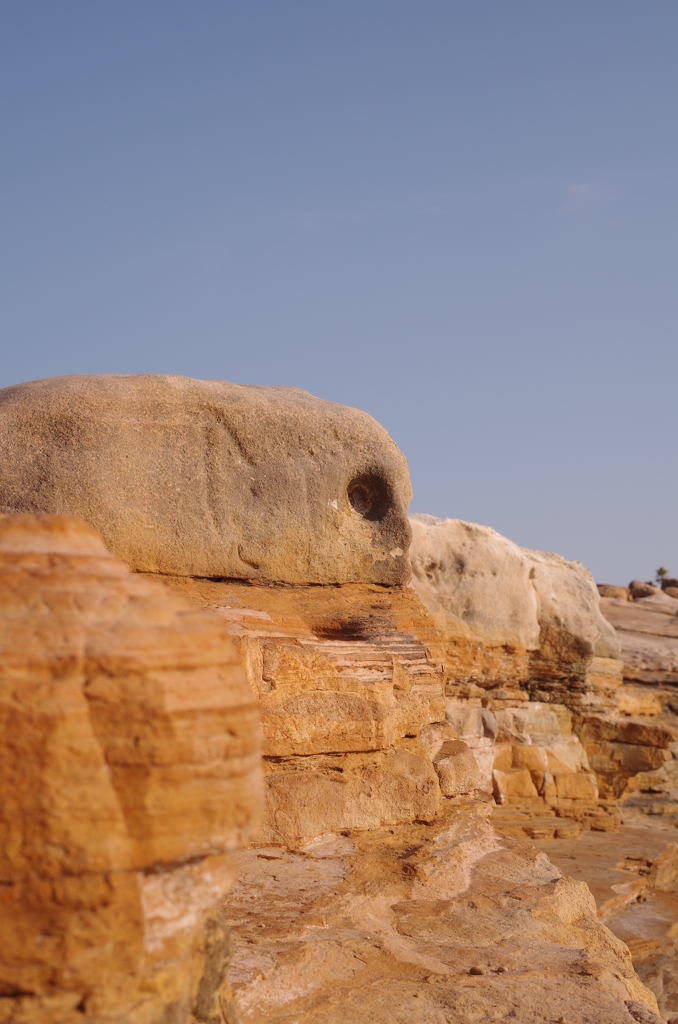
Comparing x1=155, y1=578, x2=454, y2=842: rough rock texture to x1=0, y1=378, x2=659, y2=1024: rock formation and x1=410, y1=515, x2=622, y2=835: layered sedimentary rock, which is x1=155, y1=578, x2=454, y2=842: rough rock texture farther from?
x1=410, y1=515, x2=622, y2=835: layered sedimentary rock

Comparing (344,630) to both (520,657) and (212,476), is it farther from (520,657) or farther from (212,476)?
(520,657)

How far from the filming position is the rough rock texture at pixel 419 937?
248 cm

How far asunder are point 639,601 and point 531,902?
13882mm

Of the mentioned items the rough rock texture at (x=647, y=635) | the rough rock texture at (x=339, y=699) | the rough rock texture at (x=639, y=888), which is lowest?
the rough rock texture at (x=639, y=888)

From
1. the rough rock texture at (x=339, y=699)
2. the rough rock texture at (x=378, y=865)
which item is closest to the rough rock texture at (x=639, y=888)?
the rough rock texture at (x=378, y=865)

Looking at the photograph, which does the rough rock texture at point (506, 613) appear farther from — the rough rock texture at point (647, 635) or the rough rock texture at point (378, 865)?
the rough rock texture at point (378, 865)

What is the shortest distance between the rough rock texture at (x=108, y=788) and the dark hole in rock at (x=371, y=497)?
10.4ft

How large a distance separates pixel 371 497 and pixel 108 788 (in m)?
3.44

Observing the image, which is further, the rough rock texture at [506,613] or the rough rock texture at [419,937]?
the rough rock texture at [506,613]

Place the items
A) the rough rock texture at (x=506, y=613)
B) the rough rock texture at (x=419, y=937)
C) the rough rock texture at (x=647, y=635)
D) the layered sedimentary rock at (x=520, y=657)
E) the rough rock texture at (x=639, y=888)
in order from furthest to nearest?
the rough rock texture at (x=647, y=635) → the rough rock texture at (x=506, y=613) → the layered sedimentary rock at (x=520, y=657) → the rough rock texture at (x=639, y=888) → the rough rock texture at (x=419, y=937)

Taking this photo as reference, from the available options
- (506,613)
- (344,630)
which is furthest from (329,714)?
(506,613)

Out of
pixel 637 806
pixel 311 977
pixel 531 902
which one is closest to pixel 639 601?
pixel 637 806

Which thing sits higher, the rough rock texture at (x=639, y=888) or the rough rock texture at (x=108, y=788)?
the rough rock texture at (x=108, y=788)

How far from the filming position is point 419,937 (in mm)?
2998
